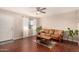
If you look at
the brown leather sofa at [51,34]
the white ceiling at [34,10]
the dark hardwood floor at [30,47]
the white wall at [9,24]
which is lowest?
the dark hardwood floor at [30,47]

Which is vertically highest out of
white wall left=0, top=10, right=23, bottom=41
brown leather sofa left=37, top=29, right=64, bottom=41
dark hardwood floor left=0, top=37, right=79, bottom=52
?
white wall left=0, top=10, right=23, bottom=41

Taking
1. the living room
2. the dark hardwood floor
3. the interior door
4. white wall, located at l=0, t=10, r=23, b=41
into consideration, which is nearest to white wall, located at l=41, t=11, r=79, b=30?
the living room

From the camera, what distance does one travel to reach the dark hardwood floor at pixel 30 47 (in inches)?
99.9

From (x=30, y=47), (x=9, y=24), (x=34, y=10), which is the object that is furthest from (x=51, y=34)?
(x=9, y=24)

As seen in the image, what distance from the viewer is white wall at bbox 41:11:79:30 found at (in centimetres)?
251

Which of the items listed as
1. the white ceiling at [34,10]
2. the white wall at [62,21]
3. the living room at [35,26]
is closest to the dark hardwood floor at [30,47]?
the living room at [35,26]

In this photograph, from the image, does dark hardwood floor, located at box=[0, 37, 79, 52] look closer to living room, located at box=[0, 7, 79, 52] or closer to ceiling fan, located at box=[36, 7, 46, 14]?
living room, located at box=[0, 7, 79, 52]

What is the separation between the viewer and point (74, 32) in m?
2.53

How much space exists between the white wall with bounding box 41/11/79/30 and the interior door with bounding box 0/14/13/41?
717 mm

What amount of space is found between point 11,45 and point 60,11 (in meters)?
1.31

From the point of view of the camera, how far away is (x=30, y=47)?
2586 millimetres

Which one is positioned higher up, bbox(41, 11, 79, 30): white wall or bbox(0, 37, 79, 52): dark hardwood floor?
bbox(41, 11, 79, 30): white wall

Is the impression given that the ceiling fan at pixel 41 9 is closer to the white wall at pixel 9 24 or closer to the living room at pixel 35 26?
the living room at pixel 35 26

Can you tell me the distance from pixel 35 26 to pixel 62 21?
1.99 ft
